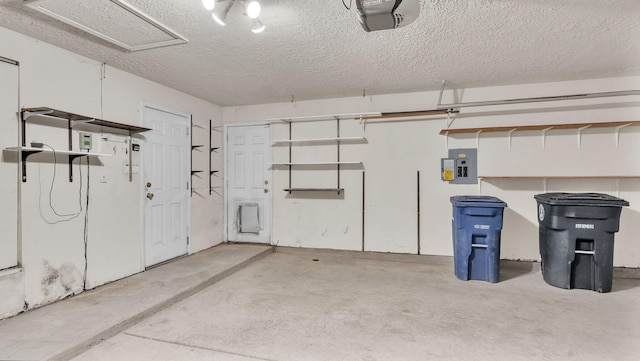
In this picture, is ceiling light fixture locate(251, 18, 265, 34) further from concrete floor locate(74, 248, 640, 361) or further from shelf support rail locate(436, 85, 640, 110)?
shelf support rail locate(436, 85, 640, 110)

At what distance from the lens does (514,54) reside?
10.3ft

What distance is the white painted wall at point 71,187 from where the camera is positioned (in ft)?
8.90

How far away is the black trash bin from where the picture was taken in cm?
323

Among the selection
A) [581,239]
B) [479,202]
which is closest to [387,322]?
[479,202]

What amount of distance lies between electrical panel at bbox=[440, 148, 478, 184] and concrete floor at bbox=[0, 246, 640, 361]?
1.29 m

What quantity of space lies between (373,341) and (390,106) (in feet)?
10.6

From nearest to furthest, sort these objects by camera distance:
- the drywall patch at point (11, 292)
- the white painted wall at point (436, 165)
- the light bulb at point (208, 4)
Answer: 1. the light bulb at point (208, 4)
2. the drywall patch at point (11, 292)
3. the white painted wall at point (436, 165)

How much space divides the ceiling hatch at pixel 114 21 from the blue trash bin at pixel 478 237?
3383 mm

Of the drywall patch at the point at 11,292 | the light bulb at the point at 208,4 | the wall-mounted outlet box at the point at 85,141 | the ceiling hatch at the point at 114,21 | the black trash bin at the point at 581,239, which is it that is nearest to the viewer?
the light bulb at the point at 208,4

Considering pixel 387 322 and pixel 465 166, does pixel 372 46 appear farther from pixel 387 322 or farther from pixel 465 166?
pixel 387 322

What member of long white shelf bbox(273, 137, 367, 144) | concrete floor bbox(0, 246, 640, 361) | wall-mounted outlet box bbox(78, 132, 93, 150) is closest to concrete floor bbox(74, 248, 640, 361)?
concrete floor bbox(0, 246, 640, 361)

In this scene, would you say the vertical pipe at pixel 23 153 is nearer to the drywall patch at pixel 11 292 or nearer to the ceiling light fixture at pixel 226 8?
the drywall patch at pixel 11 292

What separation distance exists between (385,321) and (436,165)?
2488mm

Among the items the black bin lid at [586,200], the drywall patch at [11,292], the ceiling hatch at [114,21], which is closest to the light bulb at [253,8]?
the ceiling hatch at [114,21]
